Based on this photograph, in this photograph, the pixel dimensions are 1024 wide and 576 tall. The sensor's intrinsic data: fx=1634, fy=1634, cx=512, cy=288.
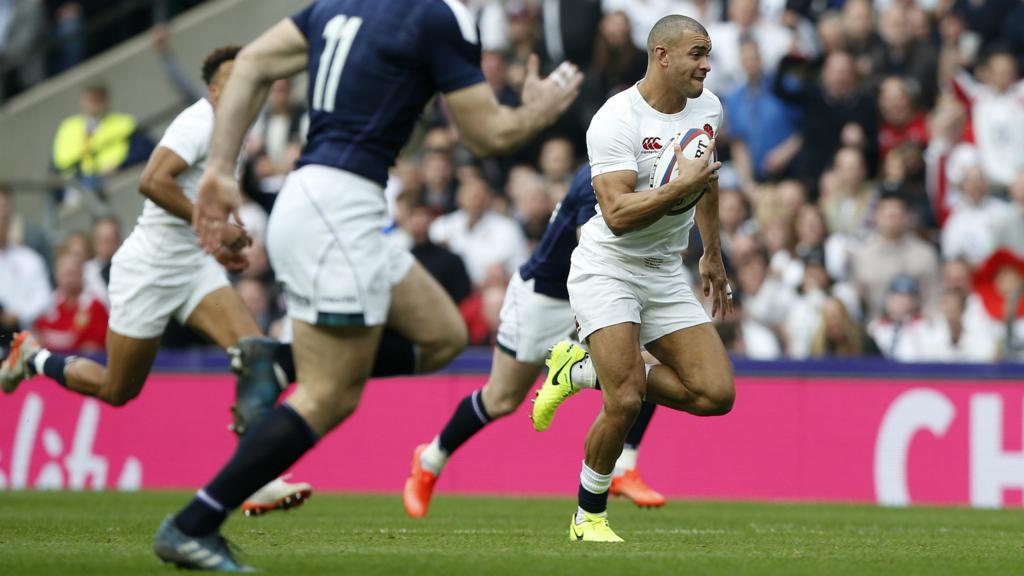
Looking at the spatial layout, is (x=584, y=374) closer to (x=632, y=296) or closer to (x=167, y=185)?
(x=632, y=296)

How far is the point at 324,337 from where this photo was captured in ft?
20.6

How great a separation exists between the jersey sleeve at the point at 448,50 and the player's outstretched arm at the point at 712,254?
7.34 ft

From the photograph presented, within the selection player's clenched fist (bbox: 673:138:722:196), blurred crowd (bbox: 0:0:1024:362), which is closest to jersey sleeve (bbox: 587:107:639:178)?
player's clenched fist (bbox: 673:138:722:196)

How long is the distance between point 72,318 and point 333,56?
32.1ft

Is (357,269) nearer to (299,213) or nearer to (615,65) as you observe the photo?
(299,213)

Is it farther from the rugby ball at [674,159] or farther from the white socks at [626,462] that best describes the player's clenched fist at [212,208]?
the white socks at [626,462]

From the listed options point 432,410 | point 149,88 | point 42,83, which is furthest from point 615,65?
point 42,83

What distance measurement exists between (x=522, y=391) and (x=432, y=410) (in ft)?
13.4

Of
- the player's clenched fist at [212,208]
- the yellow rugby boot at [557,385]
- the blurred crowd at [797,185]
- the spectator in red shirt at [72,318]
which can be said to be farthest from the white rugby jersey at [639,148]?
the spectator in red shirt at [72,318]

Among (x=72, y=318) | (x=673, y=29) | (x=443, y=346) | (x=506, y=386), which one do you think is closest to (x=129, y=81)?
(x=72, y=318)

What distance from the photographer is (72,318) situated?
50.8 ft

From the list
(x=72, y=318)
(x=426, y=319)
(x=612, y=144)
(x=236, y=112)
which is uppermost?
(x=236, y=112)

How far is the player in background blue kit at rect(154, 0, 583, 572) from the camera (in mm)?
6145

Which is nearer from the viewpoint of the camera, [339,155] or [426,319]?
[339,155]
